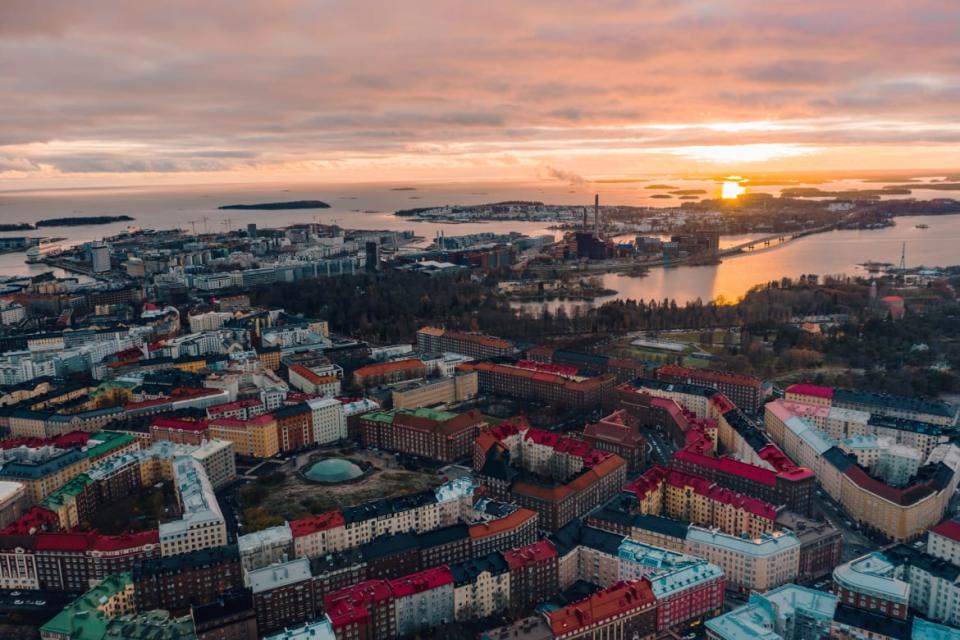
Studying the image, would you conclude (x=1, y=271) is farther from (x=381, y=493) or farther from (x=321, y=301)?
(x=381, y=493)

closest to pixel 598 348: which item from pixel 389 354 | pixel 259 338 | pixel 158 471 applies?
pixel 389 354

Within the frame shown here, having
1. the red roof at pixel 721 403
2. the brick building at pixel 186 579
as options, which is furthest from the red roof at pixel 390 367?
the brick building at pixel 186 579

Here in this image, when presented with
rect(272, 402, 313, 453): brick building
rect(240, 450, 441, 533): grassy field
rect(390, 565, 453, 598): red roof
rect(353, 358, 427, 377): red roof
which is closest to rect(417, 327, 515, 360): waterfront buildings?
rect(353, 358, 427, 377): red roof

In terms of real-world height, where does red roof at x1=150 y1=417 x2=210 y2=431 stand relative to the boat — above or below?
below

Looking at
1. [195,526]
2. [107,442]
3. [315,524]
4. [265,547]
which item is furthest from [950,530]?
[107,442]

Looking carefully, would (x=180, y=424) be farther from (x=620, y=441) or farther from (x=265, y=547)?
(x=620, y=441)

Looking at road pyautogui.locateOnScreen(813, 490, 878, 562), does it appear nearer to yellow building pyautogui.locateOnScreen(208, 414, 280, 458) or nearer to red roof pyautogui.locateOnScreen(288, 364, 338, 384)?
yellow building pyautogui.locateOnScreen(208, 414, 280, 458)

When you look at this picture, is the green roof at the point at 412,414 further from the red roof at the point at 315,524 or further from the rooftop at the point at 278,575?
the rooftop at the point at 278,575
